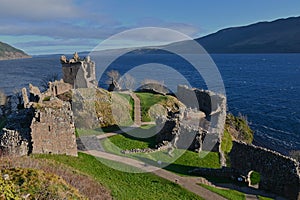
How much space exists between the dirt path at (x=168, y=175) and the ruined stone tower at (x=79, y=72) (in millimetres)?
22424

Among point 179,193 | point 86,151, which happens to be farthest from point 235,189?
point 86,151

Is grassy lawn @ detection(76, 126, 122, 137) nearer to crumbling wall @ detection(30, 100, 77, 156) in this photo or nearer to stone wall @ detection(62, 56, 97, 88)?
crumbling wall @ detection(30, 100, 77, 156)

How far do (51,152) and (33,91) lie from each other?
22.1 metres

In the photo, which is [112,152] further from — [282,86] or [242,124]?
[282,86]

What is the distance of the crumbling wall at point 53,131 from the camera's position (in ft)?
82.4

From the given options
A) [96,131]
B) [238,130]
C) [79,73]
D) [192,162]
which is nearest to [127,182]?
[192,162]

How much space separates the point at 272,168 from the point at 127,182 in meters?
12.0

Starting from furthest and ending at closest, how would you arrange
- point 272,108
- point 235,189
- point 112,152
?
point 272,108, point 112,152, point 235,189

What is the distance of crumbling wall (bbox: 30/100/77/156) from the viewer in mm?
25116

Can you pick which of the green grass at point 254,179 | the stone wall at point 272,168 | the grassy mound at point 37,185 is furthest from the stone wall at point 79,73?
the grassy mound at point 37,185

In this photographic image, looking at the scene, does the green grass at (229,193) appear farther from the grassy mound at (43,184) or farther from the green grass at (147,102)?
the green grass at (147,102)

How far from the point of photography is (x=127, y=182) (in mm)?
23094

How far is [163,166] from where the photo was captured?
27.8 m

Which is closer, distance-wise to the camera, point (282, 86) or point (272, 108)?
point (272, 108)
